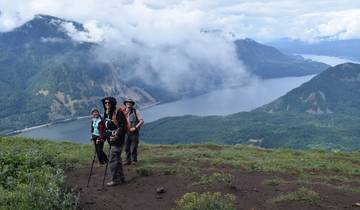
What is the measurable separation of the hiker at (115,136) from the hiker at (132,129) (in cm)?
239

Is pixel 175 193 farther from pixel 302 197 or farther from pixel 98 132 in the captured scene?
pixel 98 132

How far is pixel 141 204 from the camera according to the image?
1460 centimetres

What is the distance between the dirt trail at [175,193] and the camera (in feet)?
46.0

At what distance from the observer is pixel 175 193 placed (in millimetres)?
15555

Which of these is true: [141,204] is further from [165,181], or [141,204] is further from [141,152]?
[141,152]

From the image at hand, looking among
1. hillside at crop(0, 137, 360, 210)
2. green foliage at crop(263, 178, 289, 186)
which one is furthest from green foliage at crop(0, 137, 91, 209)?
green foliage at crop(263, 178, 289, 186)

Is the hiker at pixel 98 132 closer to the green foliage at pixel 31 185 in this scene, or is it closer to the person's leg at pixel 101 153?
the person's leg at pixel 101 153

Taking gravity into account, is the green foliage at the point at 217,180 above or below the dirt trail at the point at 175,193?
above

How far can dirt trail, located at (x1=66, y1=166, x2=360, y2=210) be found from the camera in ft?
46.0

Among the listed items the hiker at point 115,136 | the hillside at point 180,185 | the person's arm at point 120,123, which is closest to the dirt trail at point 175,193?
the hillside at point 180,185

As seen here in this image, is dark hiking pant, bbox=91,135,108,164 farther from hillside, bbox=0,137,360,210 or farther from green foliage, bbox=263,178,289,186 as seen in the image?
green foliage, bbox=263,178,289,186

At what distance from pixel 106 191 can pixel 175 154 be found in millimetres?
9732

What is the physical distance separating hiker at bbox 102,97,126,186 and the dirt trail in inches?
16.8

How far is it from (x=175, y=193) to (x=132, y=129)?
4922mm
